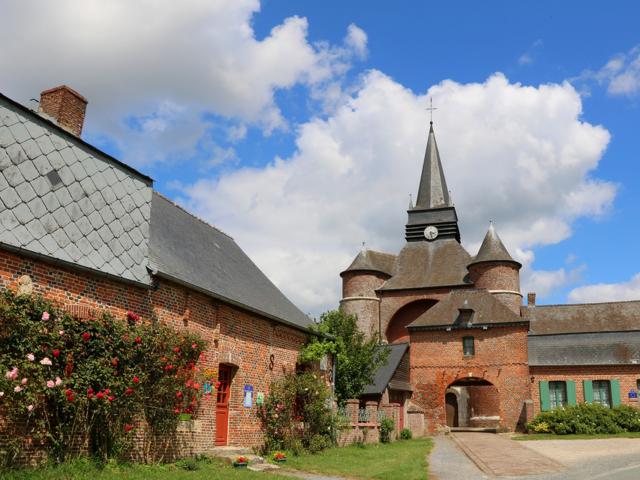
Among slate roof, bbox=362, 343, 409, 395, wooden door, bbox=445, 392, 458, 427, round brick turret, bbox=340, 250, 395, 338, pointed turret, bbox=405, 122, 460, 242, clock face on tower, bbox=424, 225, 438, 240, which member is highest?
pointed turret, bbox=405, 122, 460, 242

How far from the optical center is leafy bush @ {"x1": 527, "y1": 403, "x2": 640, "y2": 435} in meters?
24.7

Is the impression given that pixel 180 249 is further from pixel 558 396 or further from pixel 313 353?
pixel 558 396

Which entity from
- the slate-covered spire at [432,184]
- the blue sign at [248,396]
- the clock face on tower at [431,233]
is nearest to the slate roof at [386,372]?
the blue sign at [248,396]

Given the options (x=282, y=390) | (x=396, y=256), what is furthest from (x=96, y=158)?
(x=396, y=256)

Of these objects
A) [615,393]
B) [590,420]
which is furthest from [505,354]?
[615,393]

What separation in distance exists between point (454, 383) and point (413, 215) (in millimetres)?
17810

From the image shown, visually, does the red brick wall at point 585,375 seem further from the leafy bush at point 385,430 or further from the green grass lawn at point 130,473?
the green grass lawn at point 130,473

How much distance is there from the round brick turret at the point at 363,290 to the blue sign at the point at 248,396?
2510cm

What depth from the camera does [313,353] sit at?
18125mm

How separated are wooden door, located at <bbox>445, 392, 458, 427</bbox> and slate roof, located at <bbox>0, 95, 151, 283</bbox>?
34.5 meters

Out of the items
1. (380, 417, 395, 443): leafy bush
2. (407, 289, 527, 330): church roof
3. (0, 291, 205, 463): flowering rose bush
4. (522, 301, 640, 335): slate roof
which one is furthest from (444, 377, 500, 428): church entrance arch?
(0, 291, 205, 463): flowering rose bush

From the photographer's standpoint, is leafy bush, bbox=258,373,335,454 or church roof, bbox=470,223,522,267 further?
church roof, bbox=470,223,522,267

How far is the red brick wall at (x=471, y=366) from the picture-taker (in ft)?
93.1

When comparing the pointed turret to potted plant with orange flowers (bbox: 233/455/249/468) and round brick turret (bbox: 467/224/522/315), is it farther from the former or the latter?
potted plant with orange flowers (bbox: 233/455/249/468)
